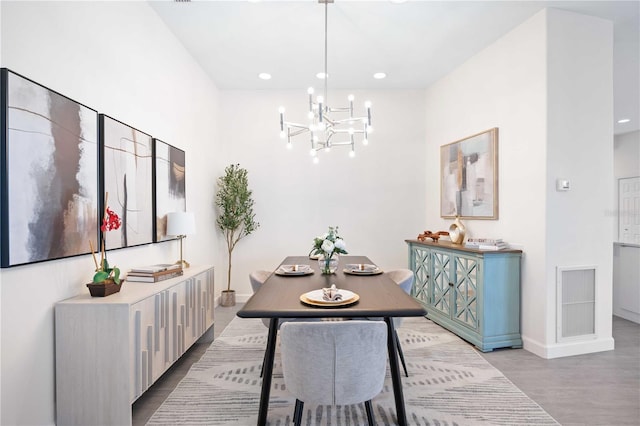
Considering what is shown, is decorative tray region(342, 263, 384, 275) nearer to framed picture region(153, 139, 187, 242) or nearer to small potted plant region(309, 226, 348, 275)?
small potted plant region(309, 226, 348, 275)

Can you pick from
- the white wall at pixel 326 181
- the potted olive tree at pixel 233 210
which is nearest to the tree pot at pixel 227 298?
the potted olive tree at pixel 233 210

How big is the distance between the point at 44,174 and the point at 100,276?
0.66m

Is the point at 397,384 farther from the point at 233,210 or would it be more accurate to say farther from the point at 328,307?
the point at 233,210

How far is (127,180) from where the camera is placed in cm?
258

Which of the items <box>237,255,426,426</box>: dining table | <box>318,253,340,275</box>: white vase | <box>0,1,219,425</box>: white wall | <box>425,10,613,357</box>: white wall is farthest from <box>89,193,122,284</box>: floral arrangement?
<box>425,10,613,357</box>: white wall

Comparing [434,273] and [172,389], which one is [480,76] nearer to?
[434,273]

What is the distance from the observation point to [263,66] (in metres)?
4.20

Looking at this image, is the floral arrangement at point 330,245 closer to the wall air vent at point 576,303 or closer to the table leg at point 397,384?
the table leg at point 397,384

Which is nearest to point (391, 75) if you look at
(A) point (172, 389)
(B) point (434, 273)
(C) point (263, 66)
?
(C) point (263, 66)

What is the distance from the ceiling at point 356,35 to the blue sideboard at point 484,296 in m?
2.20

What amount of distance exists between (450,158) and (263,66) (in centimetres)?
265

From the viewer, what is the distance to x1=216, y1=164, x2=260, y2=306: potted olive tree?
184 inches

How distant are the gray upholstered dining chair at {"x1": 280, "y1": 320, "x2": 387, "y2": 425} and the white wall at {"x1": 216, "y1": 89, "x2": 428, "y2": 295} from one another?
3325 mm

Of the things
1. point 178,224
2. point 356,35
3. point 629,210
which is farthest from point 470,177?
point 629,210
